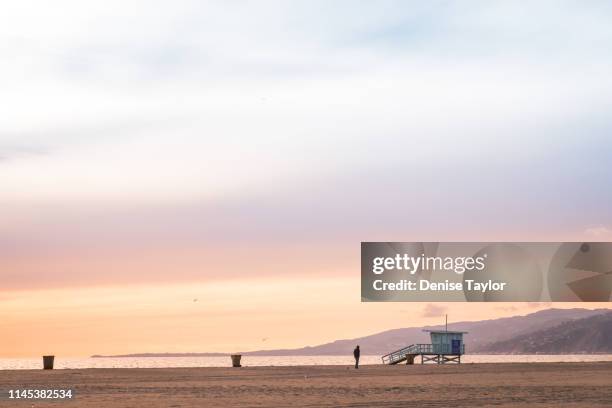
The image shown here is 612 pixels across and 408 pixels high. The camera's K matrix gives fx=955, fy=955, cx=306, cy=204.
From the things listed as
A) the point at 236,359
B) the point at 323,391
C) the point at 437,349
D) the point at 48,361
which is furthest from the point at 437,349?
the point at 323,391

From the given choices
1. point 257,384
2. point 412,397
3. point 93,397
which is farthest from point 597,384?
point 93,397

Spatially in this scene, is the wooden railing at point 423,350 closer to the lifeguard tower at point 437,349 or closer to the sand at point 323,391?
the lifeguard tower at point 437,349

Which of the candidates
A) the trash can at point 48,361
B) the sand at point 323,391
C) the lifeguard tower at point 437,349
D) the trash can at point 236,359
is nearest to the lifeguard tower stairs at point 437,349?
the lifeguard tower at point 437,349

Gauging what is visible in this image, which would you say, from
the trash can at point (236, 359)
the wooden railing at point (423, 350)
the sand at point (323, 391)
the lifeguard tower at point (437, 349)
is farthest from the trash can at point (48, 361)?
the wooden railing at point (423, 350)

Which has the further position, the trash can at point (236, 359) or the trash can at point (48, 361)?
the trash can at point (236, 359)

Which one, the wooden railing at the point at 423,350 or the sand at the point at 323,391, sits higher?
the wooden railing at the point at 423,350

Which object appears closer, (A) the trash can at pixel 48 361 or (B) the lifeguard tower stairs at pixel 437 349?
(A) the trash can at pixel 48 361

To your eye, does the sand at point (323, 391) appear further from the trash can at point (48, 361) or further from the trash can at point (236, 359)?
the trash can at point (236, 359)

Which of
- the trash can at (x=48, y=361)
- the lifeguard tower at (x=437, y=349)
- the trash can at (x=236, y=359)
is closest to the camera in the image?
the trash can at (x=48, y=361)

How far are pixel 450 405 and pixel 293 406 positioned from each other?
212 inches

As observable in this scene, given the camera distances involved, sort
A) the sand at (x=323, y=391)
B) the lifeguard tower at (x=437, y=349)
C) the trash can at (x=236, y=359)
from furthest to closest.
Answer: the lifeguard tower at (x=437, y=349)
the trash can at (x=236, y=359)
the sand at (x=323, y=391)

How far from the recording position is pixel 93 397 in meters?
37.8

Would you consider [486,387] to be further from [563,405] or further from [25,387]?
[25,387]

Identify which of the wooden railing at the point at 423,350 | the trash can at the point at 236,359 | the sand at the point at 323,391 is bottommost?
the sand at the point at 323,391
